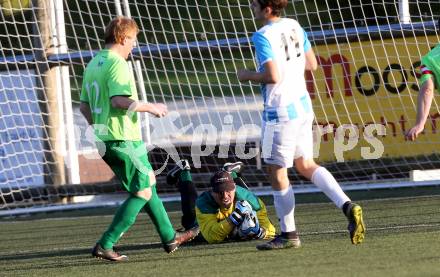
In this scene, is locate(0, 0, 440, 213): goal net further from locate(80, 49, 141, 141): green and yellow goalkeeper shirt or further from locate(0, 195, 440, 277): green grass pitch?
locate(80, 49, 141, 141): green and yellow goalkeeper shirt

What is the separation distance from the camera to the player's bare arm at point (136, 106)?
6.80 metres

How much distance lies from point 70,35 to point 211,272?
22.7 ft

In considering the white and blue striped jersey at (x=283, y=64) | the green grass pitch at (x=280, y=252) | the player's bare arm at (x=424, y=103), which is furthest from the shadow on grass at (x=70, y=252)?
the player's bare arm at (x=424, y=103)

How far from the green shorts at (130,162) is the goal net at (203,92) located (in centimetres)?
420

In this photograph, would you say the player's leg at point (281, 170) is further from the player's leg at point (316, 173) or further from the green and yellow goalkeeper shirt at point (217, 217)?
the green and yellow goalkeeper shirt at point (217, 217)

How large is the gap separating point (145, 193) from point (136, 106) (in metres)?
0.63

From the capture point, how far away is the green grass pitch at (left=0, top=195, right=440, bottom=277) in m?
5.97

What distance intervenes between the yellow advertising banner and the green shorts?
4.36m

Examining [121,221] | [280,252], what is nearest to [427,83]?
[280,252]

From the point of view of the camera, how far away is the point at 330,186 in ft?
22.7


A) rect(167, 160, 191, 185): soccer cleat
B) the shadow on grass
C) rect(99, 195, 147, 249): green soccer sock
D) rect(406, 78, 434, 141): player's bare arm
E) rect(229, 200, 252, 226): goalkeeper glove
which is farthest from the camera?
rect(167, 160, 191, 185): soccer cleat

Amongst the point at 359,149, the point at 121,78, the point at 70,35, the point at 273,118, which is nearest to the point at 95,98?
the point at 121,78

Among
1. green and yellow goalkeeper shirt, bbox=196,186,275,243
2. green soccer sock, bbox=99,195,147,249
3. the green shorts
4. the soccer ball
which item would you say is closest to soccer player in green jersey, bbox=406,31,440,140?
the soccer ball

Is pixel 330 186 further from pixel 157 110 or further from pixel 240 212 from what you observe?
pixel 157 110
